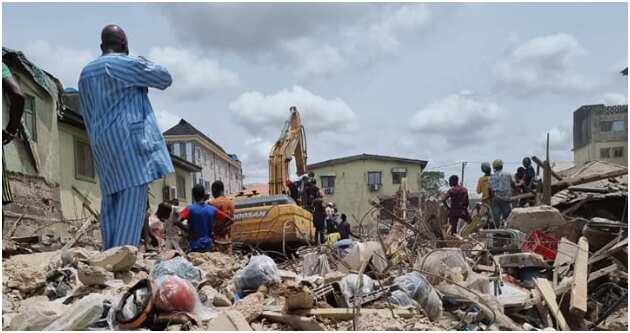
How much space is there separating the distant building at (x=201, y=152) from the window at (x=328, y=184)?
5.35 meters

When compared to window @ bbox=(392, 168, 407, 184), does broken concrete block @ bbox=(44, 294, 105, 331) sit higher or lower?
lower

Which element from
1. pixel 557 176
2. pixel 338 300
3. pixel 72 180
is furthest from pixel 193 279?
pixel 72 180

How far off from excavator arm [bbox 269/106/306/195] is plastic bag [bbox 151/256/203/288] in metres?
10.5

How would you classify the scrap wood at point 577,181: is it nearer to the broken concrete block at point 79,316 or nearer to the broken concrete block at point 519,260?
the broken concrete block at point 519,260

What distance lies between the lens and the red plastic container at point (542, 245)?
233 inches

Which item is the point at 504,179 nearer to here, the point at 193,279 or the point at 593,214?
the point at 593,214

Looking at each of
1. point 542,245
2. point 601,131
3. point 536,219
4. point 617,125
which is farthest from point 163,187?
point 617,125

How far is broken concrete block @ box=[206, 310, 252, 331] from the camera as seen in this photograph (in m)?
2.86

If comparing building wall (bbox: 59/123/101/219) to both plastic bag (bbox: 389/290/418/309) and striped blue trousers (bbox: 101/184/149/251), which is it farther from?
plastic bag (bbox: 389/290/418/309)

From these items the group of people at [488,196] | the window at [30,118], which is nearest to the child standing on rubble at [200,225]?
the group of people at [488,196]

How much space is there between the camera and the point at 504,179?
9.23 meters

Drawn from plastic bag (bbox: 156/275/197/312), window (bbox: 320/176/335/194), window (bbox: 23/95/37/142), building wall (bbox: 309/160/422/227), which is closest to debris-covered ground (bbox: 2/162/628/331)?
plastic bag (bbox: 156/275/197/312)

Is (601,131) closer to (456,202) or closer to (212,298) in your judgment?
(456,202)

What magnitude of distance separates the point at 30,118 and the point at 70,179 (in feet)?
8.41
